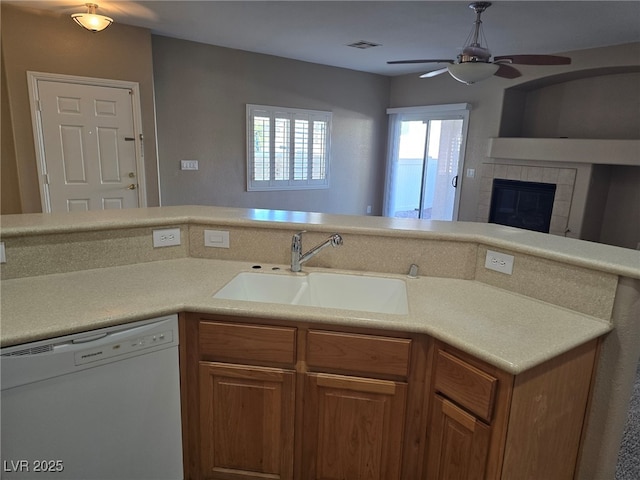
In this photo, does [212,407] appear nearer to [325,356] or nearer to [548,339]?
[325,356]

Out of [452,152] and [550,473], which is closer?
[550,473]

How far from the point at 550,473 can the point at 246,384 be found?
3.91 feet

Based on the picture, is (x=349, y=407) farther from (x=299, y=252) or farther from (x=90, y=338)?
(x=90, y=338)

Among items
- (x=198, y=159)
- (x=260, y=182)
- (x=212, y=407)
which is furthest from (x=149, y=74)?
(x=212, y=407)

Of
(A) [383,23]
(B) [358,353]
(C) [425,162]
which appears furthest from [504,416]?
(C) [425,162]

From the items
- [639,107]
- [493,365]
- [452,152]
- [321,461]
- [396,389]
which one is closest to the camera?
[493,365]

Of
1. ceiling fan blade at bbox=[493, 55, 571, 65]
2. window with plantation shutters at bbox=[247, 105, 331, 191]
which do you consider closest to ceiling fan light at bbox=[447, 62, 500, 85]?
ceiling fan blade at bbox=[493, 55, 571, 65]

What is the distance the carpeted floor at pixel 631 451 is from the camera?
198 cm

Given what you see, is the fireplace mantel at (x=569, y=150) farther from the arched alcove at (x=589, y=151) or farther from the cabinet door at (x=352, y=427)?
the cabinet door at (x=352, y=427)

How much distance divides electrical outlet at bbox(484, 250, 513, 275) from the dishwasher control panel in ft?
4.55

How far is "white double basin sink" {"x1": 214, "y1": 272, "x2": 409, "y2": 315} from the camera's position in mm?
1943

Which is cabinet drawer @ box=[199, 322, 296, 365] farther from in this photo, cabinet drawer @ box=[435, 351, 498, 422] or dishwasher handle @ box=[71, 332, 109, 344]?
cabinet drawer @ box=[435, 351, 498, 422]

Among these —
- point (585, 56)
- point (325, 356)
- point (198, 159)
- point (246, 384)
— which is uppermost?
point (585, 56)

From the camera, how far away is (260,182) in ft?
18.7
